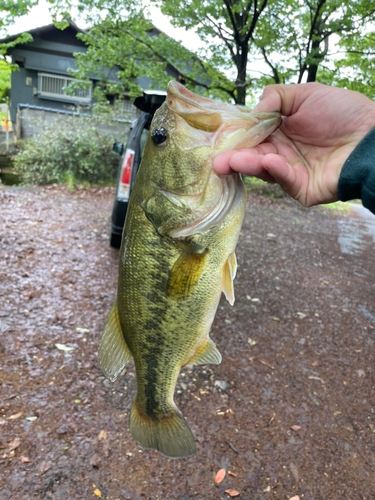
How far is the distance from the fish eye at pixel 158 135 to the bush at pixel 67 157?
31.9ft

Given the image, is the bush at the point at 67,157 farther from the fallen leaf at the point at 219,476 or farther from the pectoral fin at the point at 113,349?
the pectoral fin at the point at 113,349

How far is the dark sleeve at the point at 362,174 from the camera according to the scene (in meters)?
1.71

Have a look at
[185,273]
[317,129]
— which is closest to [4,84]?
[317,129]

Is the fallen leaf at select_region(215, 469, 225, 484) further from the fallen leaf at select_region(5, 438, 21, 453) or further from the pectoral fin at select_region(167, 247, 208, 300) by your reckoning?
the pectoral fin at select_region(167, 247, 208, 300)

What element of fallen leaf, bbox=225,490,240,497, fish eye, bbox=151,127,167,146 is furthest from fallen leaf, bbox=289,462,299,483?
fish eye, bbox=151,127,167,146

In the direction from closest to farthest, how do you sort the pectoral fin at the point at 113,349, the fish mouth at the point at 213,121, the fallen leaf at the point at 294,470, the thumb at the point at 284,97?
the fish mouth at the point at 213,121
the pectoral fin at the point at 113,349
the thumb at the point at 284,97
the fallen leaf at the point at 294,470

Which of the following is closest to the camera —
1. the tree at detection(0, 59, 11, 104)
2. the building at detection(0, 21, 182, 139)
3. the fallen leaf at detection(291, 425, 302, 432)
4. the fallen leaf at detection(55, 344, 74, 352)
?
the fallen leaf at detection(291, 425, 302, 432)

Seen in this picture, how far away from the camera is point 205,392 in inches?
146

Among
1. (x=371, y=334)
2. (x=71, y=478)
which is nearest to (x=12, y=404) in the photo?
(x=71, y=478)

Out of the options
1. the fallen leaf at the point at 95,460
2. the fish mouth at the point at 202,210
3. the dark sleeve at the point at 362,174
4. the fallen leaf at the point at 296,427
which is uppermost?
the dark sleeve at the point at 362,174

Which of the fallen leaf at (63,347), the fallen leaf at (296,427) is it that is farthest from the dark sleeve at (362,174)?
the fallen leaf at (63,347)

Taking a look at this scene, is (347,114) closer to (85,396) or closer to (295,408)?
(295,408)

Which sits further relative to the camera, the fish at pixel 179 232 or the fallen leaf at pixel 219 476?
the fallen leaf at pixel 219 476

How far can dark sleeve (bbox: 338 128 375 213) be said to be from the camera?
5.62 ft
